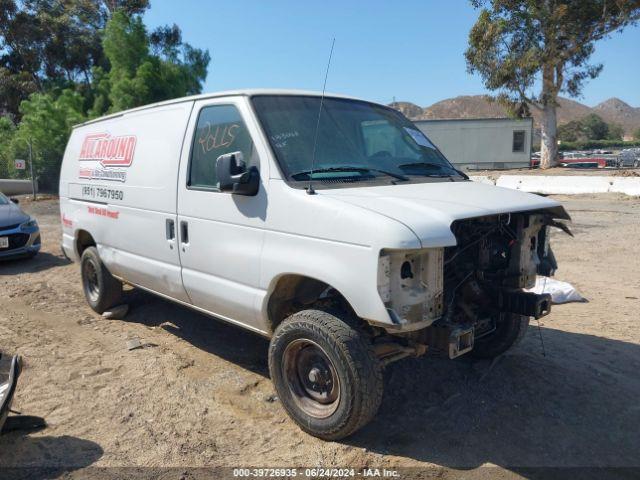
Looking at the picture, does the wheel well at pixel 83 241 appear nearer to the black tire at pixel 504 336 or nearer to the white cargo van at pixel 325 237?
the white cargo van at pixel 325 237

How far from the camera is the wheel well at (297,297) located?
3572 mm

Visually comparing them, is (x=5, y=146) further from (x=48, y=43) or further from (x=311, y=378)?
(x=311, y=378)

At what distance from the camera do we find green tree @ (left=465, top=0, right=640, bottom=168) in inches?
1117

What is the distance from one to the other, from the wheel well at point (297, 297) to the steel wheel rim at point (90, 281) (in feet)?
9.88

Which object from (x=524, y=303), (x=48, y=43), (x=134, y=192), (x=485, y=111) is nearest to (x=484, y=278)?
(x=524, y=303)

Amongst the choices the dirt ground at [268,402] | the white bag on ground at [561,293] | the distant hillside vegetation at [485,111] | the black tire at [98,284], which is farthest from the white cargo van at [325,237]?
the distant hillside vegetation at [485,111]

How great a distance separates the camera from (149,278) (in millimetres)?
4848

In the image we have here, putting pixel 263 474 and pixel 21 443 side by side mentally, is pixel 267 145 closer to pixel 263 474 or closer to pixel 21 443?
pixel 263 474

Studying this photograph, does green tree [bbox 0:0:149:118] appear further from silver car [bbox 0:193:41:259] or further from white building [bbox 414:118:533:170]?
silver car [bbox 0:193:41:259]

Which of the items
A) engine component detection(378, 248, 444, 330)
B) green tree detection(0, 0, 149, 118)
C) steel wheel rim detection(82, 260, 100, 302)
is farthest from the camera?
green tree detection(0, 0, 149, 118)

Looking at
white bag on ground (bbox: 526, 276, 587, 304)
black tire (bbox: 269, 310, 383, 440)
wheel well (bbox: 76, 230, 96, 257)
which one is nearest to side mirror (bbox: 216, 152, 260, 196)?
black tire (bbox: 269, 310, 383, 440)

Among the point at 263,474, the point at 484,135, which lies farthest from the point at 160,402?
the point at 484,135

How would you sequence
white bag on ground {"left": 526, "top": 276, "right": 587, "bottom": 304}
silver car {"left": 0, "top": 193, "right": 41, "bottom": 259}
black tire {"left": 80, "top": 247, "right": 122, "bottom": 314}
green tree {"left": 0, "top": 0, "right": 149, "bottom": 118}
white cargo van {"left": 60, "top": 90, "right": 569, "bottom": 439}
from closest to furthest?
1. white cargo van {"left": 60, "top": 90, "right": 569, "bottom": 439}
2. black tire {"left": 80, "top": 247, "right": 122, "bottom": 314}
3. white bag on ground {"left": 526, "top": 276, "right": 587, "bottom": 304}
4. silver car {"left": 0, "top": 193, "right": 41, "bottom": 259}
5. green tree {"left": 0, "top": 0, "right": 149, "bottom": 118}

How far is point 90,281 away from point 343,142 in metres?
3.73
